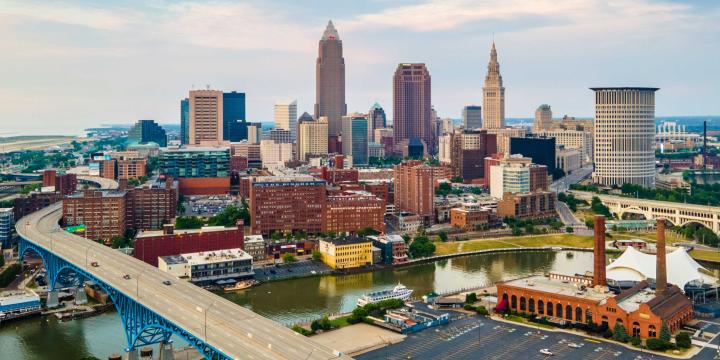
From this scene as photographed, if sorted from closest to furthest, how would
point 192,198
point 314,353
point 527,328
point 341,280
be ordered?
point 314,353
point 527,328
point 341,280
point 192,198

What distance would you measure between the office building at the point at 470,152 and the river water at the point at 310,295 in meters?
38.4

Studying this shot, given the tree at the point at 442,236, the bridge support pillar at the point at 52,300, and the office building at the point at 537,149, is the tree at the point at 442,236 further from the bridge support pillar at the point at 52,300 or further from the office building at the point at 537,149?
the office building at the point at 537,149

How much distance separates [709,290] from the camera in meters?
36.4

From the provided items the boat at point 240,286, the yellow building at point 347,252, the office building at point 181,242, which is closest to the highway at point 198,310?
the office building at point 181,242

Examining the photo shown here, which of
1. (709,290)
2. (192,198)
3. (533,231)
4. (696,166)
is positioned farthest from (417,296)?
(696,166)

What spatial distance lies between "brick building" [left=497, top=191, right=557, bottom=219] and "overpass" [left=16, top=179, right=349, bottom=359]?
116 feet

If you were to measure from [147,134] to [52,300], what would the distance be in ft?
349

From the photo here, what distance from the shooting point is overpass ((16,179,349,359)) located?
22984 mm

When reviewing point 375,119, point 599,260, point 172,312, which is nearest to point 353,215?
point 599,260

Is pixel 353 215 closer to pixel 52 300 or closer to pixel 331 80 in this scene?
pixel 52 300

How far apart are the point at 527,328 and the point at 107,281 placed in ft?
58.2

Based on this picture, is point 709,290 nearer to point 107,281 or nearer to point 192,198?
point 107,281

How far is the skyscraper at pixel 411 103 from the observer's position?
146 meters

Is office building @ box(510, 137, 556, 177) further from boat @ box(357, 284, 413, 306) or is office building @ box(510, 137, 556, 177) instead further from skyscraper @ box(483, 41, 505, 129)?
boat @ box(357, 284, 413, 306)
